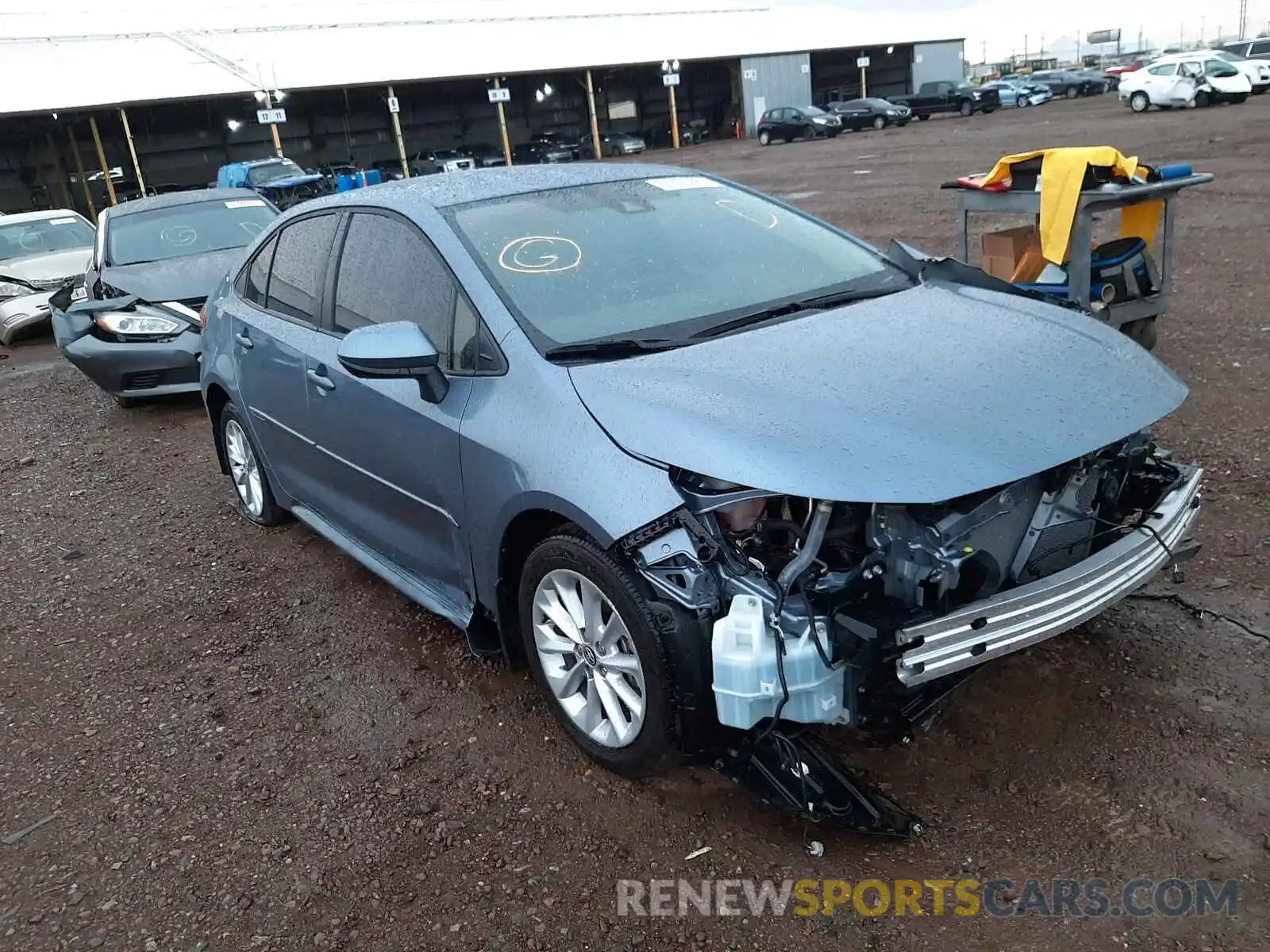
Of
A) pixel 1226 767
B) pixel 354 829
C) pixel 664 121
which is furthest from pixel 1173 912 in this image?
pixel 664 121

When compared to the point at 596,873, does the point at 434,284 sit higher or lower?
higher

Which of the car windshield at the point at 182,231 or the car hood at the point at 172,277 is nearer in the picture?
the car hood at the point at 172,277

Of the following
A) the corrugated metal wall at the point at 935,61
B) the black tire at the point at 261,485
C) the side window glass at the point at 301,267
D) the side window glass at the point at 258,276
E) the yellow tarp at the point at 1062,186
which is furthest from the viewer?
the corrugated metal wall at the point at 935,61

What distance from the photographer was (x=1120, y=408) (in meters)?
2.73

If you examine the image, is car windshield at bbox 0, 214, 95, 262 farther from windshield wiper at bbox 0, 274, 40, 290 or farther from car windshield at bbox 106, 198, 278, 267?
car windshield at bbox 106, 198, 278, 267

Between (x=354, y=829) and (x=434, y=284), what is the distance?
1.72 metres

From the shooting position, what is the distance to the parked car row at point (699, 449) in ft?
8.14

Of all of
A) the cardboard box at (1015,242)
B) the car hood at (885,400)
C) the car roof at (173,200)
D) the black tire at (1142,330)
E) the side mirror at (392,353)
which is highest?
the car roof at (173,200)

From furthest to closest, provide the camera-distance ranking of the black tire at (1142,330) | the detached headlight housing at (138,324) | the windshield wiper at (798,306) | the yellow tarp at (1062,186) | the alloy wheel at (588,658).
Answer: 1. the detached headlight housing at (138,324)
2. the black tire at (1142,330)
3. the yellow tarp at (1062,186)
4. the windshield wiper at (798,306)
5. the alloy wheel at (588,658)

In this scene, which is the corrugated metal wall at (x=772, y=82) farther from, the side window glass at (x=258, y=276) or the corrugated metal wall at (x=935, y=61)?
the side window glass at (x=258, y=276)

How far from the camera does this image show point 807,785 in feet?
8.48

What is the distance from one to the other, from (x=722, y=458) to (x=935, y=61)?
5509 centimetres

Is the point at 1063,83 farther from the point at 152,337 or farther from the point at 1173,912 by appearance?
the point at 1173,912

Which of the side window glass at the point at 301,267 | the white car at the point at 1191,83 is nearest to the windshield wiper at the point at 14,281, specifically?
the side window glass at the point at 301,267
